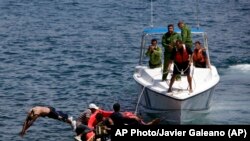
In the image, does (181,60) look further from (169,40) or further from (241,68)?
(241,68)

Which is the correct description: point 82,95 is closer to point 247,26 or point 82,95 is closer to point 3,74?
point 3,74

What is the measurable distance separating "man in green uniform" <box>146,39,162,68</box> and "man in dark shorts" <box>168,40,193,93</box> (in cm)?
264

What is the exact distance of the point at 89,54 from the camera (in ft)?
133

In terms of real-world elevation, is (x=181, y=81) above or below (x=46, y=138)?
above

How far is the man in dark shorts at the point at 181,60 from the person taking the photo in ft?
79.7

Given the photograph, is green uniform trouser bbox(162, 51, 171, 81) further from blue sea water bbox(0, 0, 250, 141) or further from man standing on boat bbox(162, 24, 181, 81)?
blue sea water bbox(0, 0, 250, 141)

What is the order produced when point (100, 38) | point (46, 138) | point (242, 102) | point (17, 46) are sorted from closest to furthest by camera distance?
1. point (46, 138)
2. point (242, 102)
3. point (17, 46)
4. point (100, 38)

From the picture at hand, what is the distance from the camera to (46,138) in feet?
84.2

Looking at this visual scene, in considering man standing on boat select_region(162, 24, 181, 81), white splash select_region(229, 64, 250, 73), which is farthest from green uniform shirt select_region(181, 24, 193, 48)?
white splash select_region(229, 64, 250, 73)

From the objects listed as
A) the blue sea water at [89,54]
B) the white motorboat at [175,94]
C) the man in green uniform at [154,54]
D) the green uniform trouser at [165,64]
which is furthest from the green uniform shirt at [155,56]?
the blue sea water at [89,54]

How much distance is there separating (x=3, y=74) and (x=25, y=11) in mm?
20630

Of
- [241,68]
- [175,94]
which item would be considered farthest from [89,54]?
[175,94]

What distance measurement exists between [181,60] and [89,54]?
1660cm

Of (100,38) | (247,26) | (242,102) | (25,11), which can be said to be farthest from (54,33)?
(242,102)
